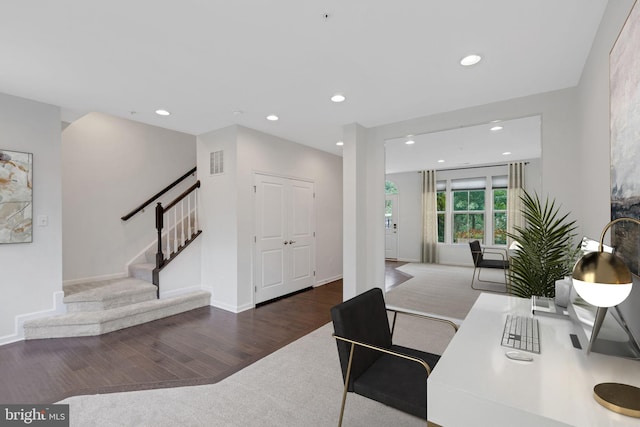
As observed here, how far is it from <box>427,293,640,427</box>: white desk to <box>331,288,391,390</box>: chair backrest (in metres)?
0.51

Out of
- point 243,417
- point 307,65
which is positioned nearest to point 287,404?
point 243,417

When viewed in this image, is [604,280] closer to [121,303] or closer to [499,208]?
[499,208]

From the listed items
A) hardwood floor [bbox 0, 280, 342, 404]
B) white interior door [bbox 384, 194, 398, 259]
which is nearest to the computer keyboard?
hardwood floor [bbox 0, 280, 342, 404]

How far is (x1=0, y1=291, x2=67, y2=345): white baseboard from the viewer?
2.97 meters

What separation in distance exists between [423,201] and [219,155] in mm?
4303

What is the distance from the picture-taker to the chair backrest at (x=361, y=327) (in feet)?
5.09

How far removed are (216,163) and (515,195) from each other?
427 centimetres

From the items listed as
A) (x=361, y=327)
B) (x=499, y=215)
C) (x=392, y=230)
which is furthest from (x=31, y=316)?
(x=499, y=215)

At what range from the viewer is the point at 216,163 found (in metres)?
4.32

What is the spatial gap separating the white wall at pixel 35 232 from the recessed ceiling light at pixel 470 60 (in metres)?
4.31

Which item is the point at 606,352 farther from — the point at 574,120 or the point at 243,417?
the point at 574,120

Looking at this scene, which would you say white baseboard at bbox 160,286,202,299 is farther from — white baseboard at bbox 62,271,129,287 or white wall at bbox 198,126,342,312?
white baseboard at bbox 62,271,129,287

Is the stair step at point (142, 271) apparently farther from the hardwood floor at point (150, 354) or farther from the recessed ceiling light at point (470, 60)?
the recessed ceiling light at point (470, 60)

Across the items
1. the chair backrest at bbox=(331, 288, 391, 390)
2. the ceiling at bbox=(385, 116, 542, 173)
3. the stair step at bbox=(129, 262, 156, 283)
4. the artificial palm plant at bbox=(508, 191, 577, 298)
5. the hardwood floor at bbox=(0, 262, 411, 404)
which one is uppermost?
the ceiling at bbox=(385, 116, 542, 173)
